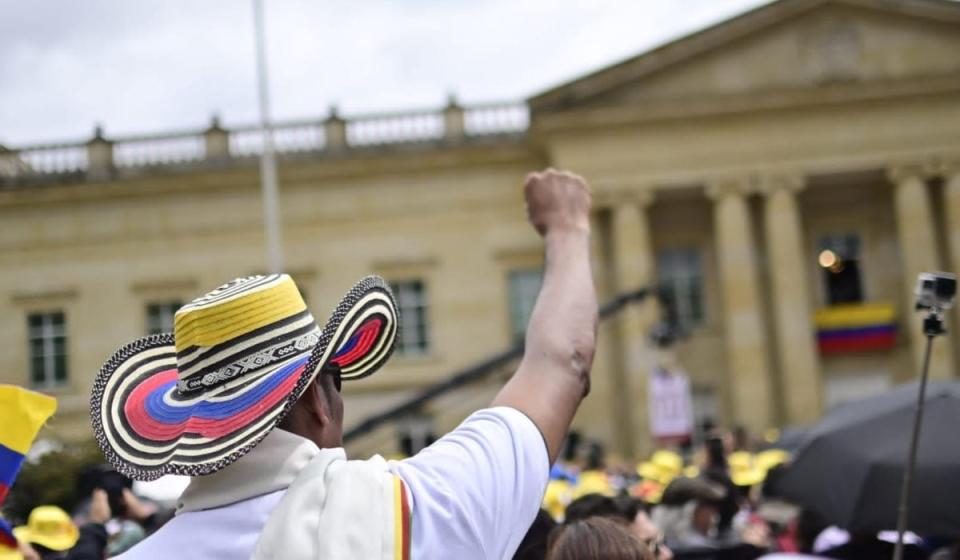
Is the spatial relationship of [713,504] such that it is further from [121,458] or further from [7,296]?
[7,296]

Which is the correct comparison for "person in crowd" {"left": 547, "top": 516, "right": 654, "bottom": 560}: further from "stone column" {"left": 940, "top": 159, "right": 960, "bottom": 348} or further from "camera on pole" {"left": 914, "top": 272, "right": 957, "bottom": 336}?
"stone column" {"left": 940, "top": 159, "right": 960, "bottom": 348}

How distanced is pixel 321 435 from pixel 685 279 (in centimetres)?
3595

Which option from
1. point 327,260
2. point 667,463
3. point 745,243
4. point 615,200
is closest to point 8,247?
point 327,260

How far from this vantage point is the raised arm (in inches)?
86.4

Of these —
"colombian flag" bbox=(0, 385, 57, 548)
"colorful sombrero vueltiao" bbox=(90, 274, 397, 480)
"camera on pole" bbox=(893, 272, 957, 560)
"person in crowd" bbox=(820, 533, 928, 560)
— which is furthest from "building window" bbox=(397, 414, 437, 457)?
"colorful sombrero vueltiao" bbox=(90, 274, 397, 480)

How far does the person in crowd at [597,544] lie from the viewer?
3.67 m

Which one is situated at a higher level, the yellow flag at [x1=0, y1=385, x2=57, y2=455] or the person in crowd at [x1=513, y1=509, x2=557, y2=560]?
the yellow flag at [x1=0, y1=385, x2=57, y2=455]

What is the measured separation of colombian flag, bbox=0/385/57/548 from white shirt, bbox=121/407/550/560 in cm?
180

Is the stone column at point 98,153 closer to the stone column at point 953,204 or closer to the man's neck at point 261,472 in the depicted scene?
the stone column at point 953,204

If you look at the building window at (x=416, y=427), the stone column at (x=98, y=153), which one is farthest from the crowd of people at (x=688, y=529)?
the stone column at (x=98, y=153)

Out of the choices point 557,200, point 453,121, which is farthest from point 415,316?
point 557,200

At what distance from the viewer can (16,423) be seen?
152 inches

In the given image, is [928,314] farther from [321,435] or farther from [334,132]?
[334,132]

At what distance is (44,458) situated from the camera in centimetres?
814
